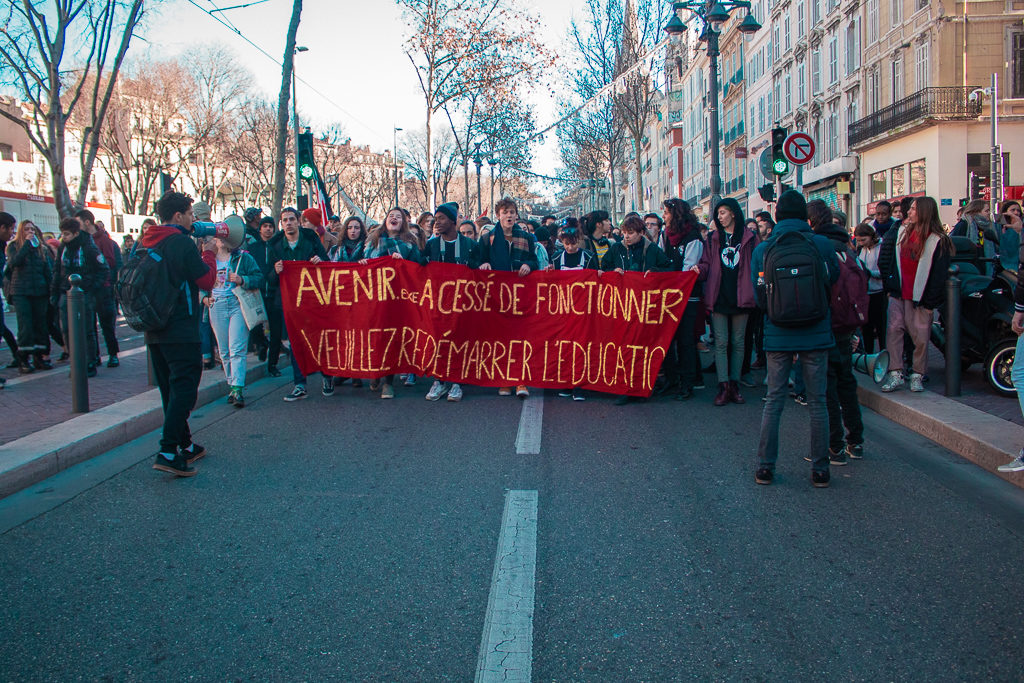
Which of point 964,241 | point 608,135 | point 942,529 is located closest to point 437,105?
point 608,135

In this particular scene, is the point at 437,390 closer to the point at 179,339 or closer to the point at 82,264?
the point at 179,339

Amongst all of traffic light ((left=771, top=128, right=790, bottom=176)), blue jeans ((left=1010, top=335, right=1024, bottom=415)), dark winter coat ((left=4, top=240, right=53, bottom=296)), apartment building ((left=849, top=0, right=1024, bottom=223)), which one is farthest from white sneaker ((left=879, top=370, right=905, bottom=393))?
apartment building ((left=849, top=0, right=1024, bottom=223))

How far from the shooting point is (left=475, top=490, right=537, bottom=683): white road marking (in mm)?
3049

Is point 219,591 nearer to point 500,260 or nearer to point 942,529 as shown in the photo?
point 942,529

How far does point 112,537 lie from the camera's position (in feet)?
14.9

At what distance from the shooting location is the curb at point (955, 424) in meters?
5.71

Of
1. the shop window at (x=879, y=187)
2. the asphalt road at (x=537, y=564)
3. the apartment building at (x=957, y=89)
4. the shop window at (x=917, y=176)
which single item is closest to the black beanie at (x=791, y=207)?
the asphalt road at (x=537, y=564)

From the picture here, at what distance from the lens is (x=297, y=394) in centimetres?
880

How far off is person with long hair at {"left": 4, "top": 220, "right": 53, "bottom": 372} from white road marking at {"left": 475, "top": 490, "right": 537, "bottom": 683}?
8.07 metres

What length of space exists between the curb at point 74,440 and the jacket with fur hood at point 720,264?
5.17m

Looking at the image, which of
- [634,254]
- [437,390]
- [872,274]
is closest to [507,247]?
[634,254]

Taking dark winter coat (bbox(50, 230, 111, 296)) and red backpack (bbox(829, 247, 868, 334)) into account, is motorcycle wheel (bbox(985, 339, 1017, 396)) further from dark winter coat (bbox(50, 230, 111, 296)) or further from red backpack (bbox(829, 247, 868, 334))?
dark winter coat (bbox(50, 230, 111, 296))

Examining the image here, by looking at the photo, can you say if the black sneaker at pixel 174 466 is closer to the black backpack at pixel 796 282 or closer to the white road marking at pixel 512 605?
the white road marking at pixel 512 605

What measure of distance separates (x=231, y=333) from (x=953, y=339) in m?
6.61
